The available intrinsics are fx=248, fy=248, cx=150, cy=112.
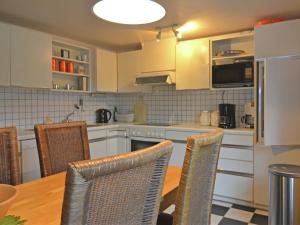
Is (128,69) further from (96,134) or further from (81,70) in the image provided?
(96,134)

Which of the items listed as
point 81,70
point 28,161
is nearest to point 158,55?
point 81,70

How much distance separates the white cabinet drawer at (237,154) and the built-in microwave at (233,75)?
73 centimetres

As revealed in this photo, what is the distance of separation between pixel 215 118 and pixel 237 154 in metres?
0.64

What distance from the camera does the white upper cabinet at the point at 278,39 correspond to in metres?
2.31

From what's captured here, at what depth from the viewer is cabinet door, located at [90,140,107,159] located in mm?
3192

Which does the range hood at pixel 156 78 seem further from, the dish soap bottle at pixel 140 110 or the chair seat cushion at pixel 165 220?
the chair seat cushion at pixel 165 220

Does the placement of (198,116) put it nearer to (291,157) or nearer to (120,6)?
(291,157)

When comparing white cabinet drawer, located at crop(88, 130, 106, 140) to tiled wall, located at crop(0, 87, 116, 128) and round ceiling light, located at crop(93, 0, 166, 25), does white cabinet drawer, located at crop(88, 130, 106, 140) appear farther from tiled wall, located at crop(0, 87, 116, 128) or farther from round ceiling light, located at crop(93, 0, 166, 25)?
round ceiling light, located at crop(93, 0, 166, 25)

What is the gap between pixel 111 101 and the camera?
4250 mm

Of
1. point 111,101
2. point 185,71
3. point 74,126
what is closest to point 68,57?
point 111,101

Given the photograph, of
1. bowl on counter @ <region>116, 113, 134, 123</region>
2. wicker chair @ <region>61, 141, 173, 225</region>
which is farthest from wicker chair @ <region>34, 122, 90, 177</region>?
bowl on counter @ <region>116, 113, 134, 123</region>

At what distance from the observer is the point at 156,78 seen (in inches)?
132

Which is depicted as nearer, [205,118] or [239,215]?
[239,215]

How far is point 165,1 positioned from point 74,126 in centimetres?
129
